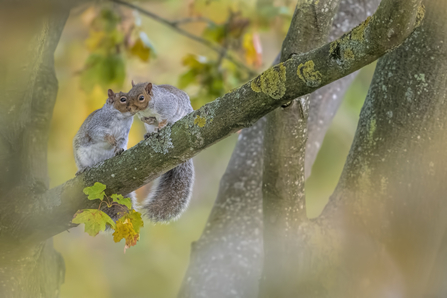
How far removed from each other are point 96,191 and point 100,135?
667mm

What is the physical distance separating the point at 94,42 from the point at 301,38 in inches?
119

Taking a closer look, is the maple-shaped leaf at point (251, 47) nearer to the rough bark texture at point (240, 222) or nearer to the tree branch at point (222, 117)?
the rough bark texture at point (240, 222)

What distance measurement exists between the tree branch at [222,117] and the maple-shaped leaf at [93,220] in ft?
0.45

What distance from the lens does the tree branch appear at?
57.1 inches

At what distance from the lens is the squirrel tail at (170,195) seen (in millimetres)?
2502

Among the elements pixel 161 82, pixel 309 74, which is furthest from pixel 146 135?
pixel 161 82

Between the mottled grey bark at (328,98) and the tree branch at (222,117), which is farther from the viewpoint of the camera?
the mottled grey bark at (328,98)

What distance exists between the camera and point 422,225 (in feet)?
7.04

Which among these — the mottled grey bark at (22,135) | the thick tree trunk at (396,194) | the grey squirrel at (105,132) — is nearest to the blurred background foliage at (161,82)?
the grey squirrel at (105,132)

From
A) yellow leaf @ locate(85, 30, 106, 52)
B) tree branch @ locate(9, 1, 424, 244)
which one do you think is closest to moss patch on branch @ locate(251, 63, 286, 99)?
tree branch @ locate(9, 1, 424, 244)

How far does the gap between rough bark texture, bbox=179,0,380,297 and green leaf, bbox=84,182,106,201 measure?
1075 millimetres

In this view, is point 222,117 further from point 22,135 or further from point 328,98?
point 328,98

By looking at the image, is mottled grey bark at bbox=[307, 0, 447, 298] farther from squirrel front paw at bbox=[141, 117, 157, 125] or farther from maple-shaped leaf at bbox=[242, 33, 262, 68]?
maple-shaped leaf at bbox=[242, 33, 262, 68]

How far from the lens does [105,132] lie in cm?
255
